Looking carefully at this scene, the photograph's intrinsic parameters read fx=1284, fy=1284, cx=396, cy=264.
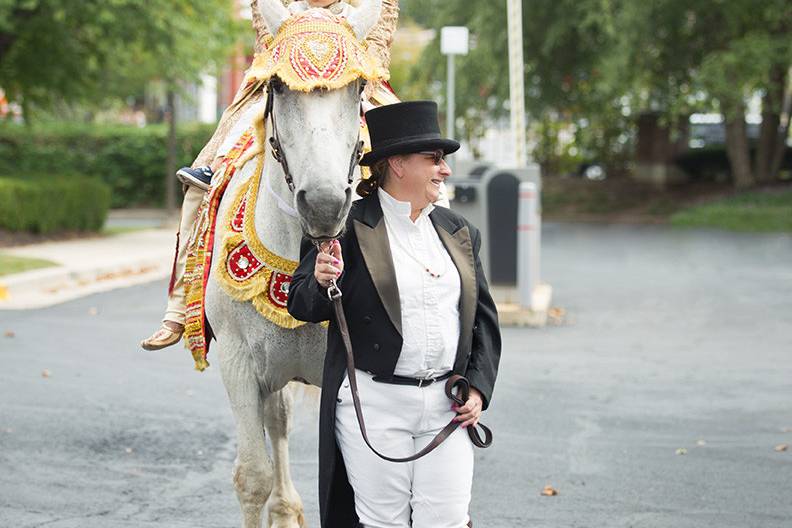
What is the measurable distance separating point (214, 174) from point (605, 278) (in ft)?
44.7

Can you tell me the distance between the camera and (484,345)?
4.32 metres

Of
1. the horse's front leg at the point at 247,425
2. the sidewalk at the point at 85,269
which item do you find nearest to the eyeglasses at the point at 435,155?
the horse's front leg at the point at 247,425

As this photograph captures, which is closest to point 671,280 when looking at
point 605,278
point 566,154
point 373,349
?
point 605,278

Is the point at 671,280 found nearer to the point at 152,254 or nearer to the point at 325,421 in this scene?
Answer: the point at 152,254

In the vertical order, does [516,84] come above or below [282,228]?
above

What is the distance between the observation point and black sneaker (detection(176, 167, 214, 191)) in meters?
5.64

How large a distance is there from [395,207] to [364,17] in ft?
2.33

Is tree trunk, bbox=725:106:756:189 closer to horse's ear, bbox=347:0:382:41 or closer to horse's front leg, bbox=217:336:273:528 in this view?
horse's front leg, bbox=217:336:273:528

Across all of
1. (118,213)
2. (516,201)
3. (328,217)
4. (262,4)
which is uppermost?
(262,4)

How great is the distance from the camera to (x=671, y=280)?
1823 centimetres

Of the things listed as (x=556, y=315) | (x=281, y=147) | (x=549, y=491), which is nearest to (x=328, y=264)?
(x=281, y=147)

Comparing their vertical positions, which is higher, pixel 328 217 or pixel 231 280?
pixel 328 217

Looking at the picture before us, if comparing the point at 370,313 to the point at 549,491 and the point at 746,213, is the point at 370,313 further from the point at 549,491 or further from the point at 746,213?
the point at 746,213

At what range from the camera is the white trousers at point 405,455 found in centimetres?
420
